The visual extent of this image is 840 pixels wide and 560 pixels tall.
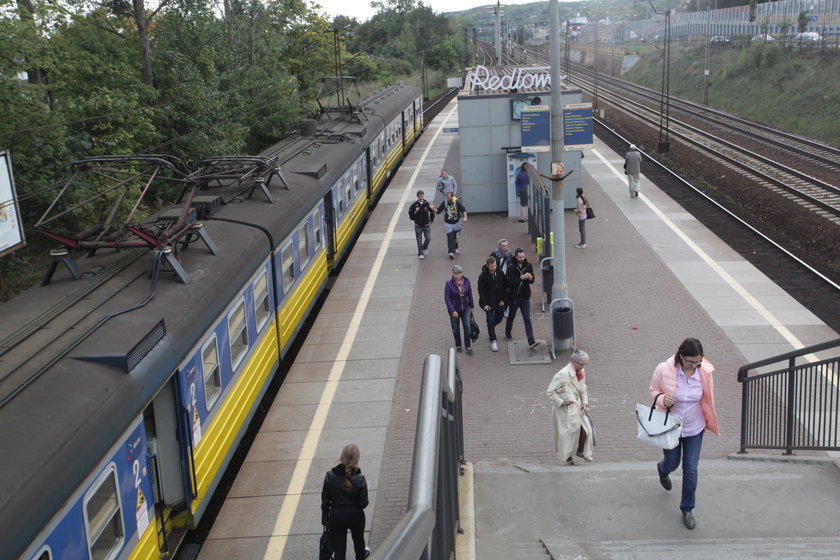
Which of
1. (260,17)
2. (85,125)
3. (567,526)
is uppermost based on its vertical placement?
(260,17)

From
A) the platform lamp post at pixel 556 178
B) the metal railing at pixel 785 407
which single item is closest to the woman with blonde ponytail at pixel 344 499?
the metal railing at pixel 785 407

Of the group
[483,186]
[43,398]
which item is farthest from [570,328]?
[483,186]

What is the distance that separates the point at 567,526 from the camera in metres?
7.55

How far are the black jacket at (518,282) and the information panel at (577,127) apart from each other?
452 centimetres

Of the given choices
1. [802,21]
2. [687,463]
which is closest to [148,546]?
[687,463]

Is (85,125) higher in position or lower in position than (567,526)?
higher

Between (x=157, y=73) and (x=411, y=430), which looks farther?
(x=157, y=73)

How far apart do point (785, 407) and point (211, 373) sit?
6479 mm

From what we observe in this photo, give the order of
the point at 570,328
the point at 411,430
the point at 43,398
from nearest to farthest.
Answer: the point at 43,398 < the point at 411,430 < the point at 570,328

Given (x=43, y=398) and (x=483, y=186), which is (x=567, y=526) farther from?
(x=483, y=186)

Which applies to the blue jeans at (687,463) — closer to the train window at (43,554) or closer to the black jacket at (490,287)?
the train window at (43,554)

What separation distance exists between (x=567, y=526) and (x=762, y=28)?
76249 mm

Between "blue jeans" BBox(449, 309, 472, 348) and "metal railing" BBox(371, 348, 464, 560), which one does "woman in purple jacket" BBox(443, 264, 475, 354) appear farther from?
"metal railing" BBox(371, 348, 464, 560)

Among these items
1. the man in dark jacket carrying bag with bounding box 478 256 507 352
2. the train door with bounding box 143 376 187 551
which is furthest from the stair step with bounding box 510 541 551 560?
the man in dark jacket carrying bag with bounding box 478 256 507 352
